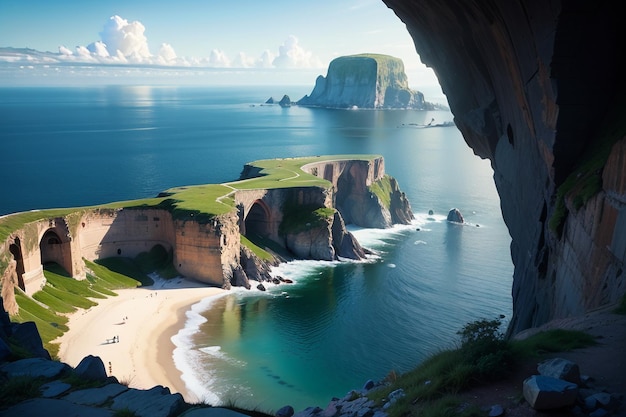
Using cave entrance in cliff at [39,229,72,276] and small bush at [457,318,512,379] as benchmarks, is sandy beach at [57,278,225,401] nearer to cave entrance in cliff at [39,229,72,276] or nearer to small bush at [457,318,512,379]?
cave entrance in cliff at [39,229,72,276]

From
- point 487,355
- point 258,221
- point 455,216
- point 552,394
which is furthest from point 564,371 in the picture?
point 455,216

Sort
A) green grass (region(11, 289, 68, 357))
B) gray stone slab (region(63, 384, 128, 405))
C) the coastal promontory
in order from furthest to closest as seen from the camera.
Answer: the coastal promontory < green grass (region(11, 289, 68, 357)) < gray stone slab (region(63, 384, 128, 405))

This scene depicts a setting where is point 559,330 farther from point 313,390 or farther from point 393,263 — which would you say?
point 393,263

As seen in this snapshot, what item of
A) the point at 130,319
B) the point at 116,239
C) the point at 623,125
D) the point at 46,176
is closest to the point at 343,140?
the point at 46,176

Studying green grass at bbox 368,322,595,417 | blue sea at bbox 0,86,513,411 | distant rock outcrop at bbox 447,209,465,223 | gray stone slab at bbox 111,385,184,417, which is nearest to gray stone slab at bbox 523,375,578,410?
green grass at bbox 368,322,595,417

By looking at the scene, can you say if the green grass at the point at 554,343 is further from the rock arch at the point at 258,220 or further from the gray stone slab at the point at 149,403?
the rock arch at the point at 258,220

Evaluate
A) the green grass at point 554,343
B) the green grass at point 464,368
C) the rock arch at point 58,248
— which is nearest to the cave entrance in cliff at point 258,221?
the rock arch at point 58,248
